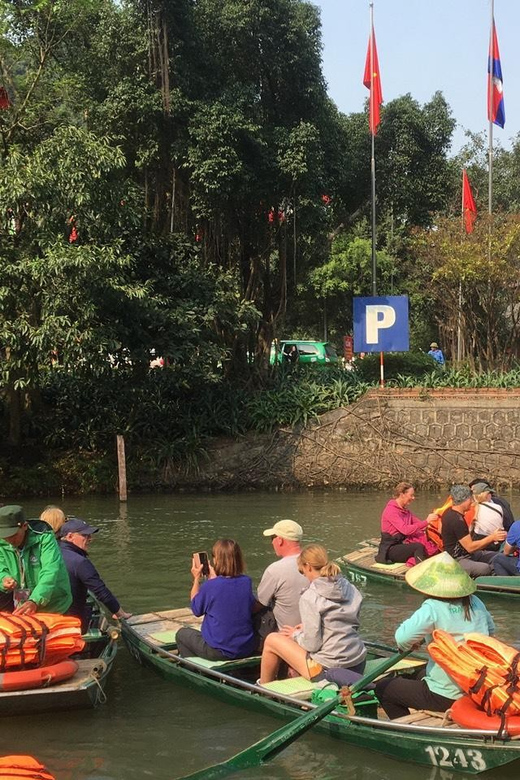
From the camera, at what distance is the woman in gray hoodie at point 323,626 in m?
6.67

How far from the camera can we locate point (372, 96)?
2773cm

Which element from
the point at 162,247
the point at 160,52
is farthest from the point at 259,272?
the point at 160,52

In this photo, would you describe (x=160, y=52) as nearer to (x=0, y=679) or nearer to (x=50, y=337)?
(x=50, y=337)

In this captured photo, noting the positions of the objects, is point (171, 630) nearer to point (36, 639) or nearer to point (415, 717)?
point (36, 639)

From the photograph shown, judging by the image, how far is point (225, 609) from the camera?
7484mm

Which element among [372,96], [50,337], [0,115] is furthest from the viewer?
[372,96]

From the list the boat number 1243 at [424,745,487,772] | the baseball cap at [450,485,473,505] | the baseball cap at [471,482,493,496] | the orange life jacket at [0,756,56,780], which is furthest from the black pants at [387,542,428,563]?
the orange life jacket at [0,756,56,780]

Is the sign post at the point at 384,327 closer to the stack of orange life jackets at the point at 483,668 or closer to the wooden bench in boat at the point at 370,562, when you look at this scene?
the wooden bench in boat at the point at 370,562

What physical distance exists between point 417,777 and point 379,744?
315mm

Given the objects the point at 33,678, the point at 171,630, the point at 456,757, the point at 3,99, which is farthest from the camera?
the point at 3,99

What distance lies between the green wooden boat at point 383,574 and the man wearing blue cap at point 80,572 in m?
4.46

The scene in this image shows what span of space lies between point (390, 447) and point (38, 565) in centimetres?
1573

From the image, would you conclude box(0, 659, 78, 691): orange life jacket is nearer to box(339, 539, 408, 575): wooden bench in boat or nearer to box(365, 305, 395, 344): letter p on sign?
box(339, 539, 408, 575): wooden bench in boat

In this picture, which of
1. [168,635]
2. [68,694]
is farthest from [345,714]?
[168,635]
